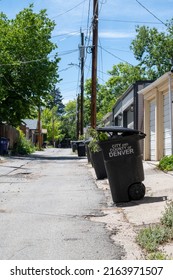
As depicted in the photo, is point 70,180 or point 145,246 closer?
point 145,246

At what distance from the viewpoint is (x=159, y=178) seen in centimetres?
1411

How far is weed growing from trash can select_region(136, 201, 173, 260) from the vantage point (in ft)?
20.4

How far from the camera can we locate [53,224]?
8.20 m

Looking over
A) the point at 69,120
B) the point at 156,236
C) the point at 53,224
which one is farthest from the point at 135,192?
the point at 69,120

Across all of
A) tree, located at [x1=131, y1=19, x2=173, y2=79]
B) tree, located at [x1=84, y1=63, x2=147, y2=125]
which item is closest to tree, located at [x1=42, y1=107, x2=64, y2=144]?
tree, located at [x1=84, y1=63, x2=147, y2=125]

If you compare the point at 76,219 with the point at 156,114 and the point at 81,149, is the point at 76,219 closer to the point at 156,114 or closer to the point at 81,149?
the point at 156,114

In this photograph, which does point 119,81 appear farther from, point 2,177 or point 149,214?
point 149,214

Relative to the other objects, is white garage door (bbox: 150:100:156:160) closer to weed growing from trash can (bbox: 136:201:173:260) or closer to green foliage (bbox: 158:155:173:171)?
green foliage (bbox: 158:155:173:171)

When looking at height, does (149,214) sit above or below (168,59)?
below

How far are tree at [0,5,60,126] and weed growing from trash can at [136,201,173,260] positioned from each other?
2965 centimetres

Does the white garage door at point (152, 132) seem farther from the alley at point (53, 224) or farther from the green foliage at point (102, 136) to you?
the green foliage at point (102, 136)

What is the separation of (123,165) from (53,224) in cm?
263
